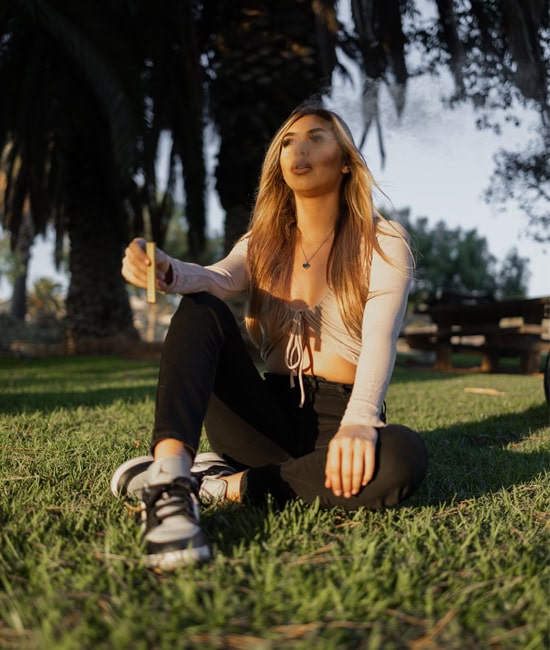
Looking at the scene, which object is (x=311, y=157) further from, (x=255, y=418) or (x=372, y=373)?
(x=255, y=418)

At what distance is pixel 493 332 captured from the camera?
9.51 m

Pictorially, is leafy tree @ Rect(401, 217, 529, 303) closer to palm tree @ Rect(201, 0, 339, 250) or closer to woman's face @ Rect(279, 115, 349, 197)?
palm tree @ Rect(201, 0, 339, 250)

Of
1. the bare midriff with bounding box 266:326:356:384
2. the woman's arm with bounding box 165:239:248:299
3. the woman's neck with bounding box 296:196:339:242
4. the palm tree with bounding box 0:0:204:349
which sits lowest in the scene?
the bare midriff with bounding box 266:326:356:384

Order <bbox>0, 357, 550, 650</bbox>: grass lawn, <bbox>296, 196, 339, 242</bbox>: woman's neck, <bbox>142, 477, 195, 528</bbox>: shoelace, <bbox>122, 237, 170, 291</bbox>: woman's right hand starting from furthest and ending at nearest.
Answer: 1. <bbox>296, 196, 339, 242</bbox>: woman's neck
2. <bbox>122, 237, 170, 291</bbox>: woman's right hand
3. <bbox>142, 477, 195, 528</bbox>: shoelace
4. <bbox>0, 357, 550, 650</bbox>: grass lawn

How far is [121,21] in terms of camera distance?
29.2 feet

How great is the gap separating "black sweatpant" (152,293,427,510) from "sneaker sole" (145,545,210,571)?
0.34m

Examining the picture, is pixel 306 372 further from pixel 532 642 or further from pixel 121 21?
pixel 121 21

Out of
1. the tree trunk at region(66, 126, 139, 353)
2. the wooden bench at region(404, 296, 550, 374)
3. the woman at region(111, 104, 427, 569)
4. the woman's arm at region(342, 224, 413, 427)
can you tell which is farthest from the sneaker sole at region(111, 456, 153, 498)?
the tree trunk at region(66, 126, 139, 353)

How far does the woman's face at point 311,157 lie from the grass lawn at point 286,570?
44.5 inches

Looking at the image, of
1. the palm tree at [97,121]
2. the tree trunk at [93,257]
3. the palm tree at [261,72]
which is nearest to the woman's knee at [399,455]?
the palm tree at [261,72]

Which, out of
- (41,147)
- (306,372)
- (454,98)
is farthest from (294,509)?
(454,98)

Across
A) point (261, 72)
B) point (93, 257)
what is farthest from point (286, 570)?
point (93, 257)

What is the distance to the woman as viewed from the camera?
1719 mm

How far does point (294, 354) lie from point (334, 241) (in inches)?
18.2
